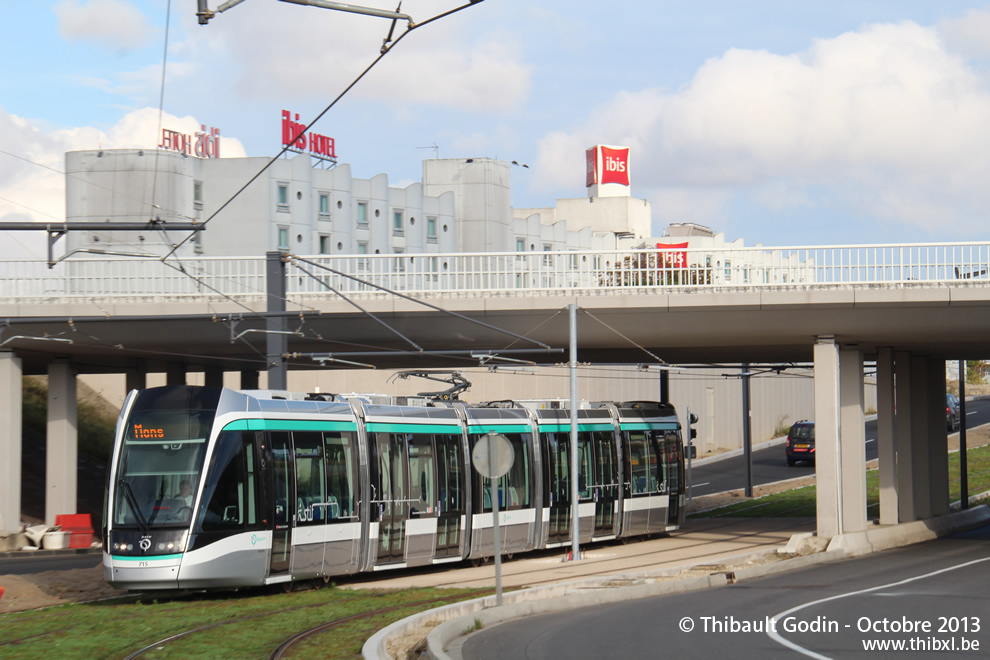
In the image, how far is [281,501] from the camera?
56.7ft

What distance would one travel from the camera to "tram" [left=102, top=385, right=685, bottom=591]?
52.9ft

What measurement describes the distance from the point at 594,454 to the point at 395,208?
57.5 metres

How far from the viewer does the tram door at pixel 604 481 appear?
25438 mm

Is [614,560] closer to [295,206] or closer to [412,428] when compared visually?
[412,428]

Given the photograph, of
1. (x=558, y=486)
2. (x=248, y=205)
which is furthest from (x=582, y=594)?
(x=248, y=205)

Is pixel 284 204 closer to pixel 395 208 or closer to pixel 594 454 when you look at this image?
pixel 395 208

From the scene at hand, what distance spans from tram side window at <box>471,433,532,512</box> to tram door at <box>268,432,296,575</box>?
540 centimetres

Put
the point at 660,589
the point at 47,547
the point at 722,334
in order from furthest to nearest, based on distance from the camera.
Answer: the point at 47,547 → the point at 722,334 → the point at 660,589

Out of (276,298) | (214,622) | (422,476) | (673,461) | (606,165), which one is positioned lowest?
(214,622)

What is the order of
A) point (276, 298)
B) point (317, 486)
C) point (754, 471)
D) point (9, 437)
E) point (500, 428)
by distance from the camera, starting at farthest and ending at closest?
1. point (754, 471)
2. point (9, 437)
3. point (276, 298)
4. point (500, 428)
5. point (317, 486)

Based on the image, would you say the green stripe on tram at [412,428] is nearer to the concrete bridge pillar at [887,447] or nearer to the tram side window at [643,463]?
the tram side window at [643,463]

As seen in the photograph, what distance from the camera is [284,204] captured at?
72375 mm

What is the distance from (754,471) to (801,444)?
3567 mm

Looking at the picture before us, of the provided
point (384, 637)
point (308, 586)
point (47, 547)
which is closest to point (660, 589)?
point (308, 586)
